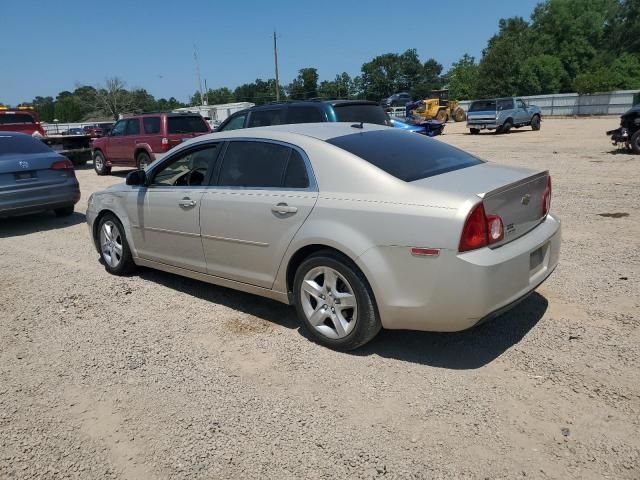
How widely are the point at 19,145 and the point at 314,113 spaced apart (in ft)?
16.5

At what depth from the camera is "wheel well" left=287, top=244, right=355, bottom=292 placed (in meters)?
3.71

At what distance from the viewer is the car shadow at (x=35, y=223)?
8508 mm

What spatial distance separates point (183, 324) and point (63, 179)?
558 cm

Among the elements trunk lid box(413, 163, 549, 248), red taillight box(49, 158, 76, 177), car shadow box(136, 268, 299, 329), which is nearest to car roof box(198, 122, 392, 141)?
trunk lid box(413, 163, 549, 248)

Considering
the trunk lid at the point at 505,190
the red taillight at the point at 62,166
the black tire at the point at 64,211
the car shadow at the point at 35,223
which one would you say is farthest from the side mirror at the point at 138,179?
the black tire at the point at 64,211

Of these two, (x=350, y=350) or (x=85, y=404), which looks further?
(x=350, y=350)

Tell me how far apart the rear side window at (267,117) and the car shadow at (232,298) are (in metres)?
4.55

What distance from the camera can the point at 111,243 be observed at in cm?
574

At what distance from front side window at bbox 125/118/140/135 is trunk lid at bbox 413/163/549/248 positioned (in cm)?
1274

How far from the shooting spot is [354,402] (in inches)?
123

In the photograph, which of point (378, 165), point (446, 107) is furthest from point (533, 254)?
point (446, 107)

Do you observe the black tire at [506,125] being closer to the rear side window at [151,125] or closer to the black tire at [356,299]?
the rear side window at [151,125]

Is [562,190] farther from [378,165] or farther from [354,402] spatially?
[354,402]

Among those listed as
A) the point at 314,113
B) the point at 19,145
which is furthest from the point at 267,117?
the point at 19,145
